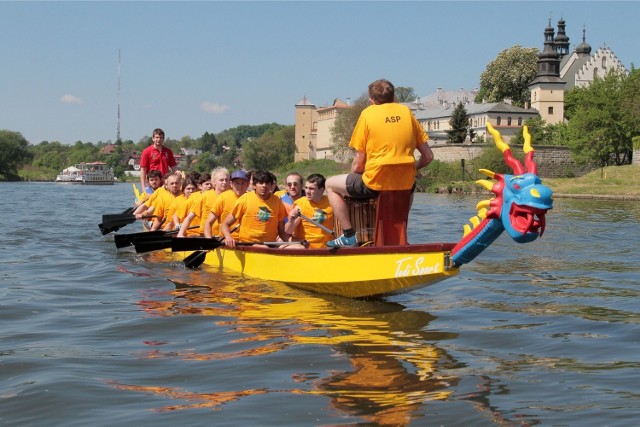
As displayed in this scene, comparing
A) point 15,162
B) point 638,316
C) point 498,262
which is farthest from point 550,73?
point 638,316

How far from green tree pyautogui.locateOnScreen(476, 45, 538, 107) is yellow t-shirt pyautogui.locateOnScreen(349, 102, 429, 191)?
327 feet

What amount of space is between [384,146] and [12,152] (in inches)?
4384

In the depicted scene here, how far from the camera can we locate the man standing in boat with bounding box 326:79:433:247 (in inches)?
344

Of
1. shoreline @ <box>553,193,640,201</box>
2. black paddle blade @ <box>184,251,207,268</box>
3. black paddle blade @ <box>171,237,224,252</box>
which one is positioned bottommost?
black paddle blade @ <box>184,251,207,268</box>

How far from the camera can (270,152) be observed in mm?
Result: 134625

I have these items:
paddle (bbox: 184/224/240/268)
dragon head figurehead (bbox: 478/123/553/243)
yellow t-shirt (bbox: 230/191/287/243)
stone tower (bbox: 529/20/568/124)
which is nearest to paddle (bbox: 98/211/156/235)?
paddle (bbox: 184/224/240/268)

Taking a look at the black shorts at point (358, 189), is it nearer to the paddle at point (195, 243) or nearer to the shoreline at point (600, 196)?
the paddle at point (195, 243)

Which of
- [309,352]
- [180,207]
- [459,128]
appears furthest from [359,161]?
[459,128]

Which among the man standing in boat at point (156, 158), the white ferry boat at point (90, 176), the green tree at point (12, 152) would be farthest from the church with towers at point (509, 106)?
the man standing in boat at point (156, 158)

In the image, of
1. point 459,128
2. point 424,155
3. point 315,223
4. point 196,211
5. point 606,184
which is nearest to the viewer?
point 424,155

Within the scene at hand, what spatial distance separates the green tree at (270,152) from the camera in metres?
134

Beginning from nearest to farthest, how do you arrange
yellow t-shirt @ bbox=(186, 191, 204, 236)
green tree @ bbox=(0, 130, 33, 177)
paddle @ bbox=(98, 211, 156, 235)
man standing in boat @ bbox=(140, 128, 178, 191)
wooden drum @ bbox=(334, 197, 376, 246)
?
wooden drum @ bbox=(334, 197, 376, 246) → yellow t-shirt @ bbox=(186, 191, 204, 236) → man standing in boat @ bbox=(140, 128, 178, 191) → paddle @ bbox=(98, 211, 156, 235) → green tree @ bbox=(0, 130, 33, 177)

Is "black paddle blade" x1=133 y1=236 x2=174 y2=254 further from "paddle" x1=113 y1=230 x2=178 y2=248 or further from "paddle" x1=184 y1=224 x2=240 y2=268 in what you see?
"paddle" x1=184 y1=224 x2=240 y2=268

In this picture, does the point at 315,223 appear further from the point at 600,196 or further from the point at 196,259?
the point at 600,196
